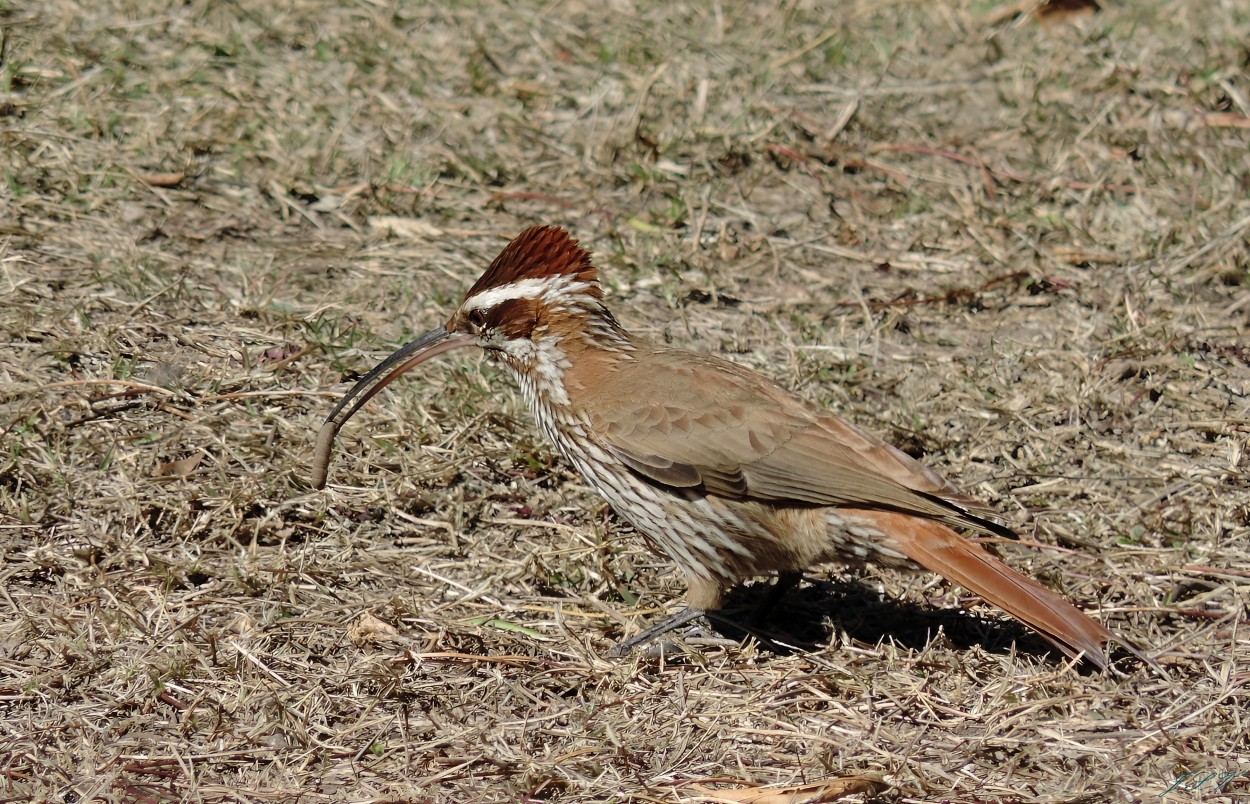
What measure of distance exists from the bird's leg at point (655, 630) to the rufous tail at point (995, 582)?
0.69 metres

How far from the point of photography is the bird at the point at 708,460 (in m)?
4.70

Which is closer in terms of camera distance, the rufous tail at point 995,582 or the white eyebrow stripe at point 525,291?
the rufous tail at point 995,582

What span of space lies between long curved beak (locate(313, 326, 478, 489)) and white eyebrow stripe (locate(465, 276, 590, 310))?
16 centimetres

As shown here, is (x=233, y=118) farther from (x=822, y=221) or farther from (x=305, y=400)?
(x=822, y=221)

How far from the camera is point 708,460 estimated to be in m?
4.86

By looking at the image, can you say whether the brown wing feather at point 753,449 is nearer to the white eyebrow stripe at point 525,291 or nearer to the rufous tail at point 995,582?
the rufous tail at point 995,582

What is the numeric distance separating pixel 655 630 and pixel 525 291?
1.29m

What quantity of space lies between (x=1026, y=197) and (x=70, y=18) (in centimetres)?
520

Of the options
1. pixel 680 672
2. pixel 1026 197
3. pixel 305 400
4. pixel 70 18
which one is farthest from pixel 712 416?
pixel 70 18

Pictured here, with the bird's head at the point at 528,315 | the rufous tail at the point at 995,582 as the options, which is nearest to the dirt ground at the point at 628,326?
the rufous tail at the point at 995,582

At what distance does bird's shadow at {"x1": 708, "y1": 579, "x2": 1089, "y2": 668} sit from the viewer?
5.03 m
